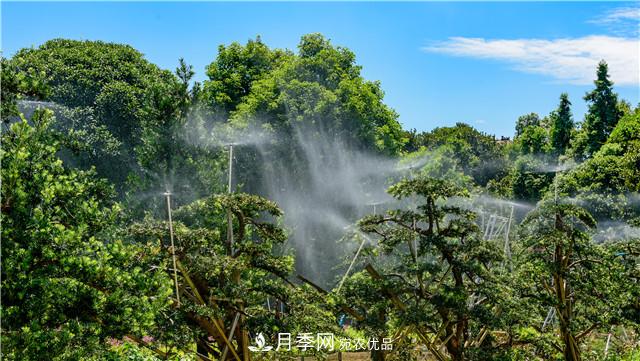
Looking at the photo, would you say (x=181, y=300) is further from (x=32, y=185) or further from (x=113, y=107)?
(x=113, y=107)

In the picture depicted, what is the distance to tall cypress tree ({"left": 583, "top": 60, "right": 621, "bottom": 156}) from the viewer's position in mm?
37156

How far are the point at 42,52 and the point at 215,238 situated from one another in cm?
2024

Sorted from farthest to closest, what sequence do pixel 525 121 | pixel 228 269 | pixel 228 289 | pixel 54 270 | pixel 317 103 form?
pixel 525 121, pixel 317 103, pixel 228 289, pixel 228 269, pixel 54 270

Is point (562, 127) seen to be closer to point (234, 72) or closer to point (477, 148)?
point (477, 148)

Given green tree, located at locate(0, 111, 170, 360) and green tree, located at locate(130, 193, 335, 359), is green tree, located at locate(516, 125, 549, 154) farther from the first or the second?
green tree, located at locate(0, 111, 170, 360)

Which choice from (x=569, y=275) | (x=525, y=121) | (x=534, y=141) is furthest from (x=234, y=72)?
(x=525, y=121)

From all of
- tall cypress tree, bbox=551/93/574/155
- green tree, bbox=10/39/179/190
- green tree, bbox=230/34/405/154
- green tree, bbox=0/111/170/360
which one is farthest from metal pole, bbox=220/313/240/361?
tall cypress tree, bbox=551/93/574/155

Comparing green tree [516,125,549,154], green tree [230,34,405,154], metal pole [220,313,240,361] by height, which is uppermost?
green tree [230,34,405,154]

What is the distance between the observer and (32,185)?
7445mm

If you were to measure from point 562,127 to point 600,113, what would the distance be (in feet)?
16.0

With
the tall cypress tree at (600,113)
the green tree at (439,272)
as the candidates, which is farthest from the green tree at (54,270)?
the tall cypress tree at (600,113)

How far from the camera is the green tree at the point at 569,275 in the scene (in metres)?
11.4

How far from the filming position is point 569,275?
11562 millimetres

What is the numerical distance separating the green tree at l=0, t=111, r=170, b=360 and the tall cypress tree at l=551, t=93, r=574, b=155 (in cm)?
3851
